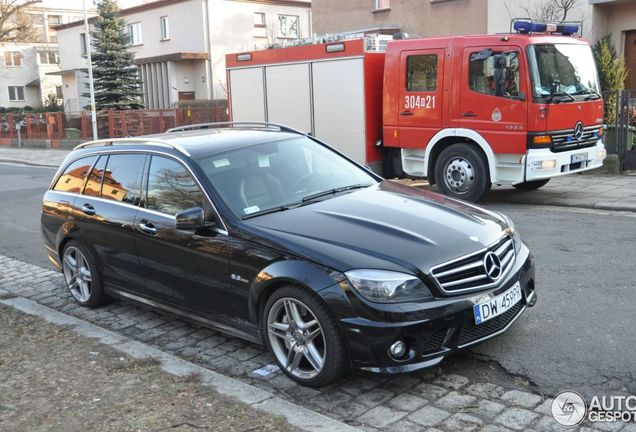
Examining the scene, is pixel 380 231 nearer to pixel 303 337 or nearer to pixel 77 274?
pixel 303 337

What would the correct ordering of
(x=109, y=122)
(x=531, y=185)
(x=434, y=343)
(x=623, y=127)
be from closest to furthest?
(x=434, y=343), (x=531, y=185), (x=623, y=127), (x=109, y=122)

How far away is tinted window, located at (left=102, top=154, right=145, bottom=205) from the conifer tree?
2670cm

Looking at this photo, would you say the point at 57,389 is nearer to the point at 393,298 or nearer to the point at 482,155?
the point at 393,298

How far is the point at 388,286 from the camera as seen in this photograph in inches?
149

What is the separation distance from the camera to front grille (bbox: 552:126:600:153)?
9.68 m

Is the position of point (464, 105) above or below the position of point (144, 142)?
above

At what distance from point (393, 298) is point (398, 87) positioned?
7599 millimetres

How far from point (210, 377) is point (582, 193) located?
8615 millimetres

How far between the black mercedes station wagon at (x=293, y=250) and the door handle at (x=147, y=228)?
0.04 feet

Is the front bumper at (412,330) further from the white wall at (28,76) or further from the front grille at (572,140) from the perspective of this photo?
the white wall at (28,76)

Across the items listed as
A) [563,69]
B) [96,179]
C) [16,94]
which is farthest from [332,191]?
[16,94]

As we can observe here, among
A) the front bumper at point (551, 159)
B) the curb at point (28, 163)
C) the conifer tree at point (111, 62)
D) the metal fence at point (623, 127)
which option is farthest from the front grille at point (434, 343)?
the conifer tree at point (111, 62)

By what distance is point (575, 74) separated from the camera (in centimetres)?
997

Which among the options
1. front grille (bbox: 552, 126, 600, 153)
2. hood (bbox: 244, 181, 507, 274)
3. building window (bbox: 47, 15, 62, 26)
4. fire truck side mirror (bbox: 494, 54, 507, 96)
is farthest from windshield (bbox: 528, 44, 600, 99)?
building window (bbox: 47, 15, 62, 26)
